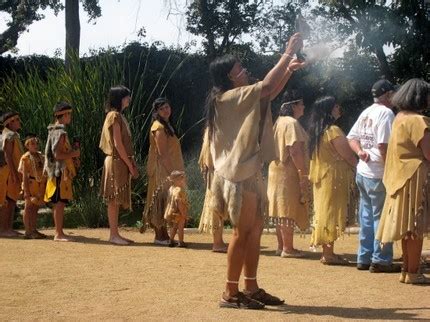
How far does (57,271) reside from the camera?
7555 millimetres

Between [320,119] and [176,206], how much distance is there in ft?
7.14

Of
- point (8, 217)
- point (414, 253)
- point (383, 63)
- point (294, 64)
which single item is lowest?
point (8, 217)

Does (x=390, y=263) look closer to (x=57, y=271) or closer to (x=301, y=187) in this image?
(x=301, y=187)

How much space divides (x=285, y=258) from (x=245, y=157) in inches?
119

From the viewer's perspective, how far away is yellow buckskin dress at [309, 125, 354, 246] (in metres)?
8.03

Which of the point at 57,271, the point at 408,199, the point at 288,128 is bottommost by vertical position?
the point at 57,271

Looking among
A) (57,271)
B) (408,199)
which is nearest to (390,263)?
(408,199)

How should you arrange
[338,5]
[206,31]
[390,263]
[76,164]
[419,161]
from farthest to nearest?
[206,31] < [338,5] < [76,164] < [390,263] < [419,161]

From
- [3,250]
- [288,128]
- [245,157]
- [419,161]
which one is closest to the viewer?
[245,157]

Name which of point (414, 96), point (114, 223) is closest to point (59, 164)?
point (114, 223)

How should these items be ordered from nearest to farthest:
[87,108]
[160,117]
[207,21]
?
[160,117]
[87,108]
[207,21]

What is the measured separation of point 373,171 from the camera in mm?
7520

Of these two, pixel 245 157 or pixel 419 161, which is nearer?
pixel 245 157

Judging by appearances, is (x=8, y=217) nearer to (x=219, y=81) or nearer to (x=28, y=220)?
(x=28, y=220)
